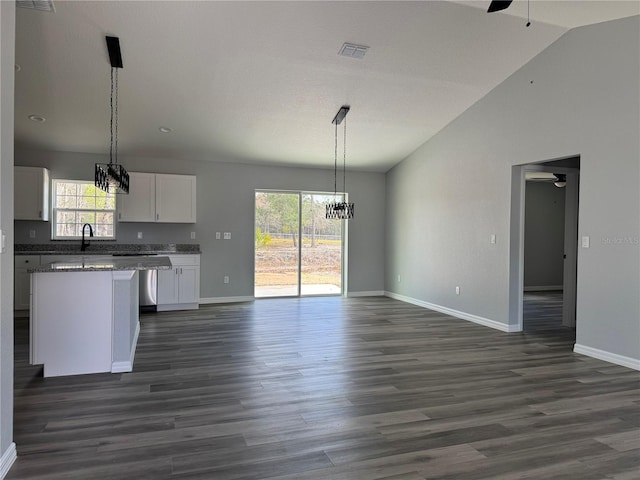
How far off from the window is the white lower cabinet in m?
1.18

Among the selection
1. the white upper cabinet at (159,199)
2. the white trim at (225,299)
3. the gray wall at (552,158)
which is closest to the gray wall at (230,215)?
the white trim at (225,299)

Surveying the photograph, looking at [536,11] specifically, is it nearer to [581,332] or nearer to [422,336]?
[581,332]

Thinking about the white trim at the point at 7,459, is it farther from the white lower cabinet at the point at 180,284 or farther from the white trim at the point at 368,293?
the white trim at the point at 368,293

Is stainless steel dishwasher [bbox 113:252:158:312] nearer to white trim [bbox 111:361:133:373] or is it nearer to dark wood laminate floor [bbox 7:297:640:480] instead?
dark wood laminate floor [bbox 7:297:640:480]

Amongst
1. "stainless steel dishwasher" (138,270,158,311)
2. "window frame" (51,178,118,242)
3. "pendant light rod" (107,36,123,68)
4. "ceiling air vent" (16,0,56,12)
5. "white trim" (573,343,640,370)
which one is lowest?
"white trim" (573,343,640,370)

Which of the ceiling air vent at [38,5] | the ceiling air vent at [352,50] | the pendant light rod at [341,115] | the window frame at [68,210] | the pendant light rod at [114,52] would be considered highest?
the ceiling air vent at [352,50]

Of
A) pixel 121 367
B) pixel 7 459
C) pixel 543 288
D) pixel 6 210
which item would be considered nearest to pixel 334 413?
→ pixel 7 459

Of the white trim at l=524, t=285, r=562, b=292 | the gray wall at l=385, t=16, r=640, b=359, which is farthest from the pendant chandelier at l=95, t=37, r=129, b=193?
the white trim at l=524, t=285, r=562, b=292

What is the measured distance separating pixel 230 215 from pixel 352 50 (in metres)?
3.87

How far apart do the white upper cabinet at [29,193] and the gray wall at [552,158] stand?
231 inches

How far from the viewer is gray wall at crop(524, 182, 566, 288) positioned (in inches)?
354

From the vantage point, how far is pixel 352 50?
4.19m

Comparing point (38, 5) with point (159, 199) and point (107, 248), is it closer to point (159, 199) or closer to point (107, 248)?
point (159, 199)

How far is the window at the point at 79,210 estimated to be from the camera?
21.2 ft
